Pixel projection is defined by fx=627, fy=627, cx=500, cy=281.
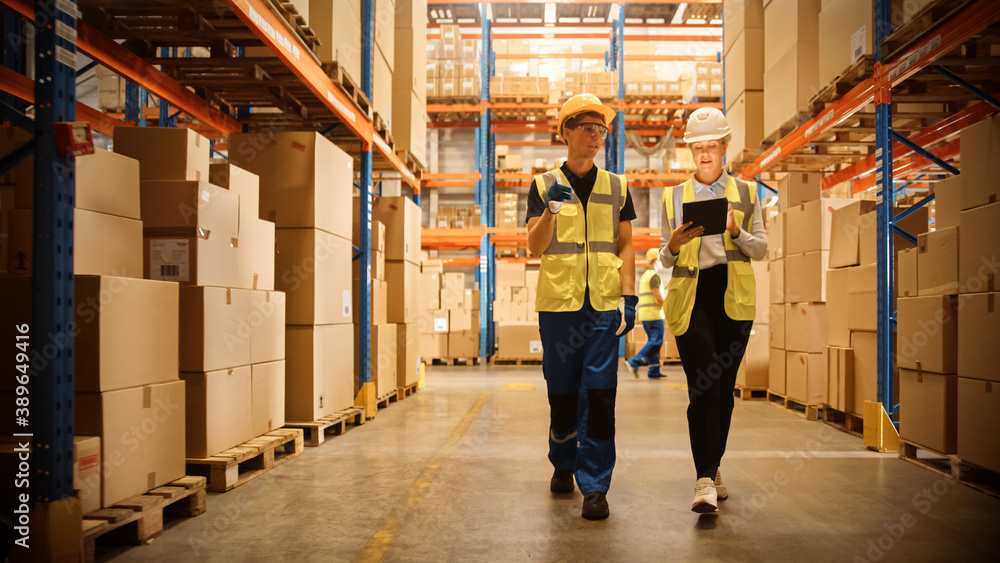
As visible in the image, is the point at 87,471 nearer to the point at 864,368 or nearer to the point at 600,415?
the point at 600,415

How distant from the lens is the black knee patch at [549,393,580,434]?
126 inches

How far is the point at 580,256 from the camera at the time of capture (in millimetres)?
3037

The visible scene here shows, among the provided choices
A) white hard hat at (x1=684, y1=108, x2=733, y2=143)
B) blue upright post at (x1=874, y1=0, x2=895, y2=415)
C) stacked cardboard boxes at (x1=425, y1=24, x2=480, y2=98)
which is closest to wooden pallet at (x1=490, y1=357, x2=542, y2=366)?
stacked cardboard boxes at (x1=425, y1=24, x2=480, y2=98)

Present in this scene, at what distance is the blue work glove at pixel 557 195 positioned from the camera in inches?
108

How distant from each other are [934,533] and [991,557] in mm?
297

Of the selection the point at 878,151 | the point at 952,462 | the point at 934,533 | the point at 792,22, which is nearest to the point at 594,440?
the point at 934,533

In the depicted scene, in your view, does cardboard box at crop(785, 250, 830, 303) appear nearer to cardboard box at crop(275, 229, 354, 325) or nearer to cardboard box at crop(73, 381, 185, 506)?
cardboard box at crop(275, 229, 354, 325)

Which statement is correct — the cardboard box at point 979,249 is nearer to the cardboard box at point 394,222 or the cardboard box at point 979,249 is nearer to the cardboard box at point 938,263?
the cardboard box at point 938,263

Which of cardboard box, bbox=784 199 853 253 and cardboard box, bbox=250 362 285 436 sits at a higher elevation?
cardboard box, bbox=784 199 853 253

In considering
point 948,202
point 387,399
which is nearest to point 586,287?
point 948,202

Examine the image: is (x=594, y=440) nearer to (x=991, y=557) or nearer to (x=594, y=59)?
(x=991, y=557)

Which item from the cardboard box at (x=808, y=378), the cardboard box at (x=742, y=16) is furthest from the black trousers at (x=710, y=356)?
the cardboard box at (x=742, y=16)

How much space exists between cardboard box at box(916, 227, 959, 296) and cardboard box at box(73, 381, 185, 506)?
177 inches

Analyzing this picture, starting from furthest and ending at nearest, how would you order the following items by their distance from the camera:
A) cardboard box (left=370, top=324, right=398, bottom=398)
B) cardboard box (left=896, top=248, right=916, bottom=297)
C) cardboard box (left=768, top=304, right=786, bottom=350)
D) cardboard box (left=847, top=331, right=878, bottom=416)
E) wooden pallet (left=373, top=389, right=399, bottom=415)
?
1. cardboard box (left=768, top=304, right=786, bottom=350)
2. wooden pallet (left=373, top=389, right=399, bottom=415)
3. cardboard box (left=370, top=324, right=398, bottom=398)
4. cardboard box (left=847, top=331, right=878, bottom=416)
5. cardboard box (left=896, top=248, right=916, bottom=297)
